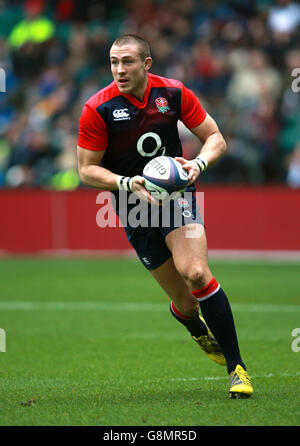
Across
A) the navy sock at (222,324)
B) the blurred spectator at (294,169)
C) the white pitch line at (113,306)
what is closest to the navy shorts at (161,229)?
the navy sock at (222,324)

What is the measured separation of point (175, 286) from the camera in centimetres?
639

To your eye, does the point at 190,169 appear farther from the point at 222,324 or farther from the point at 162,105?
the point at 222,324

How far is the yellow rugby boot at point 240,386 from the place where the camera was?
5.55 meters

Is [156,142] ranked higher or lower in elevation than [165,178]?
higher

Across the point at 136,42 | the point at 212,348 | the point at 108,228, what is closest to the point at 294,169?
the point at 108,228

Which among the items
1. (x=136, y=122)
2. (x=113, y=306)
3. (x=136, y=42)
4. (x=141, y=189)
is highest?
(x=136, y=42)

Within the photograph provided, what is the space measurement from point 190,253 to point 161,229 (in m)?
0.42

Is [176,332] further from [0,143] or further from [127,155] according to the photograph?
[0,143]

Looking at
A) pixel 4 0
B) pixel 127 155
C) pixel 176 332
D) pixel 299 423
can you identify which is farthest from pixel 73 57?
pixel 299 423

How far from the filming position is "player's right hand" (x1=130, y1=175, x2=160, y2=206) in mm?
5699

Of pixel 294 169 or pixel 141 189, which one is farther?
pixel 294 169

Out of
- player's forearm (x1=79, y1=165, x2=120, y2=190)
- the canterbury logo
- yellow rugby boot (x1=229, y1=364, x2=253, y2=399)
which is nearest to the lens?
yellow rugby boot (x1=229, y1=364, x2=253, y2=399)

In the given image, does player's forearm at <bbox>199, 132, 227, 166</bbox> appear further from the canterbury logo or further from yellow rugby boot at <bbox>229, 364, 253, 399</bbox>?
yellow rugby boot at <bbox>229, 364, 253, 399</bbox>

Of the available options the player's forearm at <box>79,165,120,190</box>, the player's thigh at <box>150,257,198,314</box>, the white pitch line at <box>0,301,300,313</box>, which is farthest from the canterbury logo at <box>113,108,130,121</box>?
the white pitch line at <box>0,301,300,313</box>
